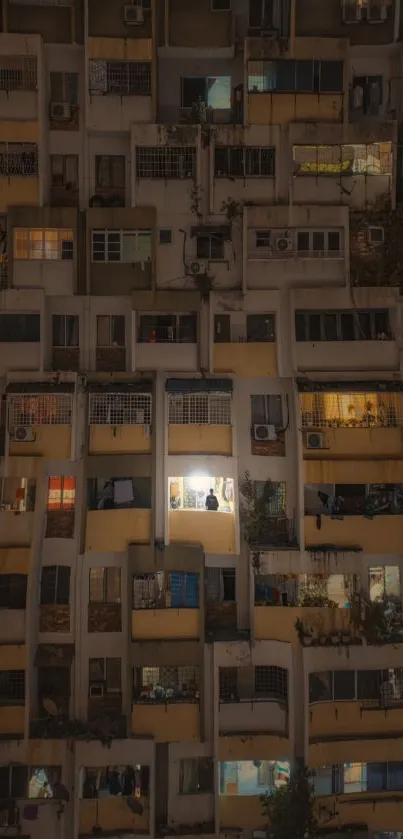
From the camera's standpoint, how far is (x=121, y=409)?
13.4m

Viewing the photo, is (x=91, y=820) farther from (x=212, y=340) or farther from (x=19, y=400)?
(x=212, y=340)

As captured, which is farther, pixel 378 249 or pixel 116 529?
pixel 378 249

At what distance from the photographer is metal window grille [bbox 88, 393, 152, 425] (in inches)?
528

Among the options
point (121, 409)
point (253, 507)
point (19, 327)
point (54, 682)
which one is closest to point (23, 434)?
point (121, 409)

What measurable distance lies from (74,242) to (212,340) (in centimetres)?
408

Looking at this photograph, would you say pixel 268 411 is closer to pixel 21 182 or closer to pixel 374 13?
pixel 21 182

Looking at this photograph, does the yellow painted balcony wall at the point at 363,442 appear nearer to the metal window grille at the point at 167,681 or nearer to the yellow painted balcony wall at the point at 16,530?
the metal window grille at the point at 167,681

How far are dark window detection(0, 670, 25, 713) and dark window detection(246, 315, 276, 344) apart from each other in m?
9.24

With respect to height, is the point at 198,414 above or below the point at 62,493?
above

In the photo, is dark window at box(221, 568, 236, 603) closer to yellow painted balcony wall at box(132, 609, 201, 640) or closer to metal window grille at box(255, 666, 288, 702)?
yellow painted balcony wall at box(132, 609, 201, 640)

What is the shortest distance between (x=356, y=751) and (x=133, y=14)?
57.3 feet

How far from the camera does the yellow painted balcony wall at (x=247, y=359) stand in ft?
44.7

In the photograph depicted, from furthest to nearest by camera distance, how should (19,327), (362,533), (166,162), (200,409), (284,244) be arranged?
(19,327), (166,162), (284,244), (200,409), (362,533)

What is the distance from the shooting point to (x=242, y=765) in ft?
42.9
